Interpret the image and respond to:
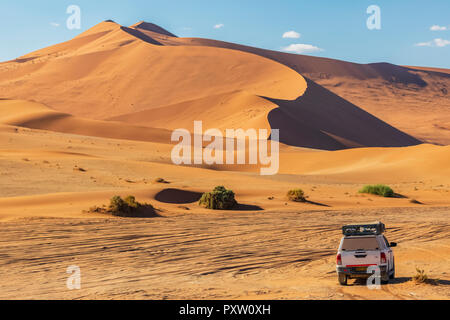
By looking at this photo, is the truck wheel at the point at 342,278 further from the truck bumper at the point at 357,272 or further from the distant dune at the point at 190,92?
the distant dune at the point at 190,92

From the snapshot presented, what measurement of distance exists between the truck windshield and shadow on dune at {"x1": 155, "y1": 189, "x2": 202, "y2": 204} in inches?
578

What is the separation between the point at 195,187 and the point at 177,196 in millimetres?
3658

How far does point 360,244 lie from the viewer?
11.0m

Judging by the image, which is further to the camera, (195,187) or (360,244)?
(195,187)

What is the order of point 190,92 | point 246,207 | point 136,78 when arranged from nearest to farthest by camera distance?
1. point 246,207
2. point 190,92
3. point 136,78

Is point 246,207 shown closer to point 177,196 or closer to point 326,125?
point 177,196

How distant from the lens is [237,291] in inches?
399

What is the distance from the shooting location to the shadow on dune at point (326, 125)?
6681cm

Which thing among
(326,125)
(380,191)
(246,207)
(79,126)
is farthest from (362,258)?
(326,125)

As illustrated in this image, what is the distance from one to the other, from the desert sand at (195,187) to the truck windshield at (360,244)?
0.80m

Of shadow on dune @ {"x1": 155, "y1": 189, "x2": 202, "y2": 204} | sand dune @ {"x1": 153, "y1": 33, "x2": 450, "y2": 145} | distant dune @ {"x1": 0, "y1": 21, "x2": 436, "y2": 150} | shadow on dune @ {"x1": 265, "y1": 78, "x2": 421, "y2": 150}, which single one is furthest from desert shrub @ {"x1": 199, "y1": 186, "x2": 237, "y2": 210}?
sand dune @ {"x1": 153, "y1": 33, "x2": 450, "y2": 145}

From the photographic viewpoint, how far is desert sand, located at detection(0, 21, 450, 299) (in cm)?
1164

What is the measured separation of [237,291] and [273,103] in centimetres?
6346
